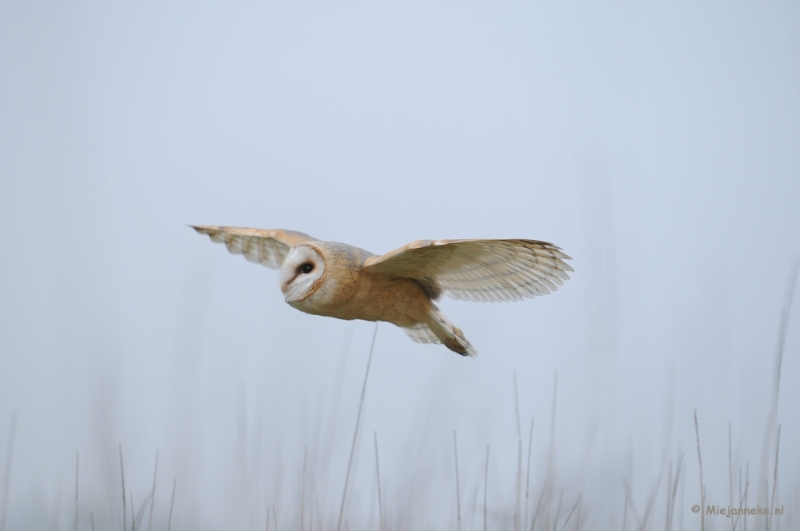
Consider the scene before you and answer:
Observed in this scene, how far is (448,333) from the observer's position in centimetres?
181

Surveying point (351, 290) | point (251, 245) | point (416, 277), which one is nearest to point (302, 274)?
point (351, 290)

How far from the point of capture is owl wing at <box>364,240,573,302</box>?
154cm

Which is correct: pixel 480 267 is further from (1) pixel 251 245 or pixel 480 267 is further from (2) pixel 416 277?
(1) pixel 251 245

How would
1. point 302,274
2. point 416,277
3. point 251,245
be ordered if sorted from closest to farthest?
point 302,274
point 416,277
point 251,245

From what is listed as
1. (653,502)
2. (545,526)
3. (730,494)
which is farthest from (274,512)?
(730,494)

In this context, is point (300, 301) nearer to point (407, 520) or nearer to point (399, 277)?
point (399, 277)

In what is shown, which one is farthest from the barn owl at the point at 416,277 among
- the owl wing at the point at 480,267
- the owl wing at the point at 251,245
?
the owl wing at the point at 251,245

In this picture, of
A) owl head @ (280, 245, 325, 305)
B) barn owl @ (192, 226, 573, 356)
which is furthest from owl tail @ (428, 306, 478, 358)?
owl head @ (280, 245, 325, 305)

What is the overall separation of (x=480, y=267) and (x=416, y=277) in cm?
17

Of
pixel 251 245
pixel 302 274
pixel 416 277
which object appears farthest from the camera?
pixel 251 245

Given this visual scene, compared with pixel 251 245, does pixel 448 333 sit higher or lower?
lower

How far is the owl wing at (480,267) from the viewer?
154cm

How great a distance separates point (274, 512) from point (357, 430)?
0.33 m

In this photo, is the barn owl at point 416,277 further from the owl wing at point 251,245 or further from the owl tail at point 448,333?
the owl wing at point 251,245
